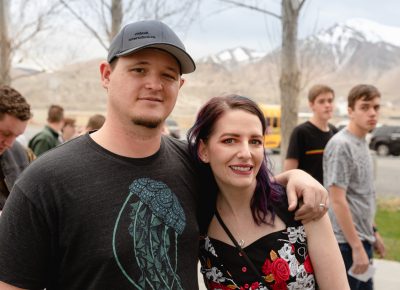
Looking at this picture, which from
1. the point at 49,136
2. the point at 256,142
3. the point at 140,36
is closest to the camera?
the point at 140,36

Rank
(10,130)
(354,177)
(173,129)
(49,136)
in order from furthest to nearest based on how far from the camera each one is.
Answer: (173,129)
(49,136)
(354,177)
(10,130)

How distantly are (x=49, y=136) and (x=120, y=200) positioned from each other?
18.4ft

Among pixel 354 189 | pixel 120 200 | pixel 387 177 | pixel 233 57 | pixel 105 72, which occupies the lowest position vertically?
pixel 120 200

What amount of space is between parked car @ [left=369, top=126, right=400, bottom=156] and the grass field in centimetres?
1621

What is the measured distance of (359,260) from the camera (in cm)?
339

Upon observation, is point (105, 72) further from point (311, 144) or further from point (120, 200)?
point (311, 144)

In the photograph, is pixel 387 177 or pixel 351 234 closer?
pixel 351 234

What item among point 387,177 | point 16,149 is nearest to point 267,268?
point 16,149

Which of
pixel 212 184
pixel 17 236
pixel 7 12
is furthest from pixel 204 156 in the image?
pixel 7 12

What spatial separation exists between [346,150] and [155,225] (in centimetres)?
209

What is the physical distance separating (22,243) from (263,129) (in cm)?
107

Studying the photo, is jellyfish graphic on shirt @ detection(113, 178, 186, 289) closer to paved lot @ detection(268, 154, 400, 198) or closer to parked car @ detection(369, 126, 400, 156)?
paved lot @ detection(268, 154, 400, 198)

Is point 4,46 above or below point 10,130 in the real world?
above

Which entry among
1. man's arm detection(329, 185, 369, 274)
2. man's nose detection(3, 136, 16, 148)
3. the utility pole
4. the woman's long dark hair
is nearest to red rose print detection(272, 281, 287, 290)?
the woman's long dark hair
